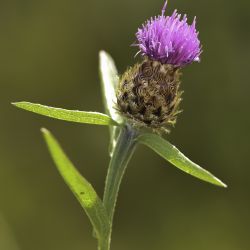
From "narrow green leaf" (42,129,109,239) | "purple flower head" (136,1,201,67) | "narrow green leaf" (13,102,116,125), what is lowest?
"narrow green leaf" (42,129,109,239)

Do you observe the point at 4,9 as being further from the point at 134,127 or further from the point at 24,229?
the point at 134,127

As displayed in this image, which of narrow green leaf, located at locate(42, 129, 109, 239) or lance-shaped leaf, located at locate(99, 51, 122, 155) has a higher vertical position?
lance-shaped leaf, located at locate(99, 51, 122, 155)

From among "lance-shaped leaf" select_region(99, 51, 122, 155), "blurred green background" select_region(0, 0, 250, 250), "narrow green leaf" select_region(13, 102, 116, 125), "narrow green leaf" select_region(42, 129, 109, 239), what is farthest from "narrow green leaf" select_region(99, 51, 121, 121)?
"blurred green background" select_region(0, 0, 250, 250)

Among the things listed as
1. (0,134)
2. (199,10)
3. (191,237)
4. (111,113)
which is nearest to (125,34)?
(199,10)

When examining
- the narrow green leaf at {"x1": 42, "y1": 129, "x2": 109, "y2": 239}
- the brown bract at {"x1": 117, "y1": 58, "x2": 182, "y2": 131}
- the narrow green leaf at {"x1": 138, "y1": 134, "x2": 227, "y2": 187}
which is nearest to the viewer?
the narrow green leaf at {"x1": 42, "y1": 129, "x2": 109, "y2": 239}

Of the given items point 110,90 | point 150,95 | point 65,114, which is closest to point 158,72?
point 150,95

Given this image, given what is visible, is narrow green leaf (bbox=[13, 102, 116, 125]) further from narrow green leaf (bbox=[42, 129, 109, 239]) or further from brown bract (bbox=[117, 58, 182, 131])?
narrow green leaf (bbox=[42, 129, 109, 239])

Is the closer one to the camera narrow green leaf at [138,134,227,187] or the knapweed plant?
narrow green leaf at [138,134,227,187]
